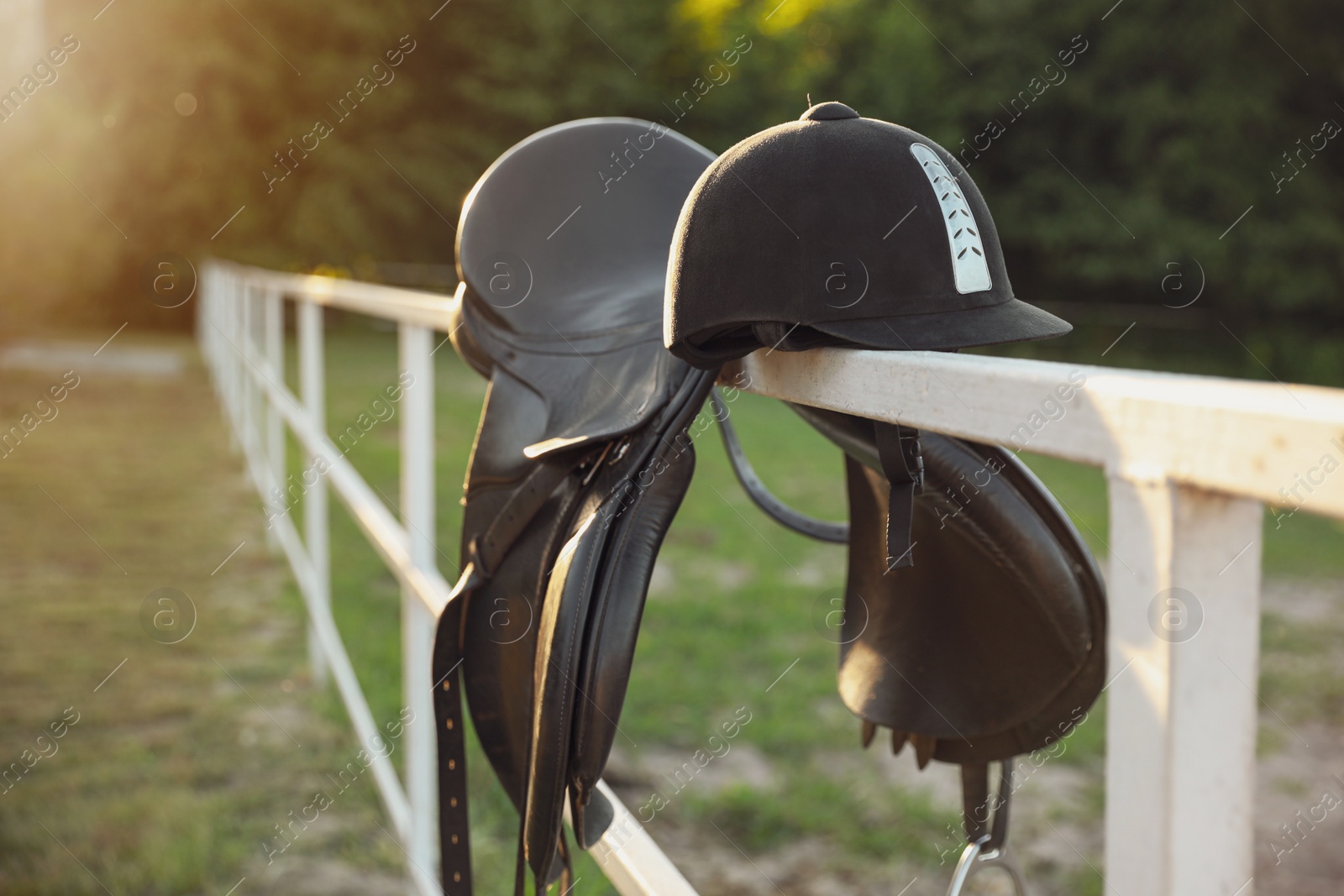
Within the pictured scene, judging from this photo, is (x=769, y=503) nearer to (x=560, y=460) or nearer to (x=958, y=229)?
(x=560, y=460)

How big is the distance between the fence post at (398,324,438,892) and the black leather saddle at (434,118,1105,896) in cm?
44

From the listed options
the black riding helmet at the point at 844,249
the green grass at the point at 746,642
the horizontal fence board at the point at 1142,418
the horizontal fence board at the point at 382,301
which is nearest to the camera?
the horizontal fence board at the point at 1142,418

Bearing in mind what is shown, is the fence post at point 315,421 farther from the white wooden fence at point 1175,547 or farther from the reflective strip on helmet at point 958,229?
the white wooden fence at point 1175,547

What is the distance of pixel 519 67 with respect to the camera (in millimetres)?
16016

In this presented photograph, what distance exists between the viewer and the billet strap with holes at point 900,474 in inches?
23.4

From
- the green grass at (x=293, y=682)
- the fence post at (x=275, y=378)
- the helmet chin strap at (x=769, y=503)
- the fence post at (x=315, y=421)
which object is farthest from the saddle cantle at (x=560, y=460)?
the fence post at (x=275, y=378)

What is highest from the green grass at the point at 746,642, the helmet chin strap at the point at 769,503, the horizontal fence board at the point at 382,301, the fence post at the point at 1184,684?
the fence post at the point at 1184,684

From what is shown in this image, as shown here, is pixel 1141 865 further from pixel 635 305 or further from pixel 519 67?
pixel 519 67

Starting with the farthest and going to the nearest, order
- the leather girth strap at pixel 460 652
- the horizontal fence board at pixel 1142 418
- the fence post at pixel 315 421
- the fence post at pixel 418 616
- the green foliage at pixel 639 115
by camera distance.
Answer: the green foliage at pixel 639 115 → the fence post at pixel 315 421 → the fence post at pixel 418 616 → the leather girth strap at pixel 460 652 → the horizontal fence board at pixel 1142 418

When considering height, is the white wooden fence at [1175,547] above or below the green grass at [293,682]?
above

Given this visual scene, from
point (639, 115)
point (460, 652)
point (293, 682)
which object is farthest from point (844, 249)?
point (639, 115)

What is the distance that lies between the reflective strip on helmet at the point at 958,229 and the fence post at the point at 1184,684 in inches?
11.7

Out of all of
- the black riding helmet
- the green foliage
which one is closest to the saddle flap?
the black riding helmet

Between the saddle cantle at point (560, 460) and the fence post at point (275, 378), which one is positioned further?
the fence post at point (275, 378)
